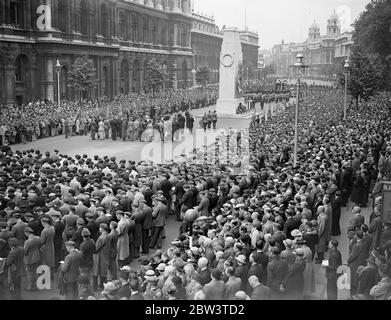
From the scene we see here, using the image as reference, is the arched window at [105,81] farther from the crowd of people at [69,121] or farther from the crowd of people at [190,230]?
the crowd of people at [190,230]

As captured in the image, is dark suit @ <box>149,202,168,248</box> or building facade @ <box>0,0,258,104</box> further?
building facade @ <box>0,0,258,104</box>

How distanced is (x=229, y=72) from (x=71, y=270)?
34681 mm

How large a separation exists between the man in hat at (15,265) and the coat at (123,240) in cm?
212

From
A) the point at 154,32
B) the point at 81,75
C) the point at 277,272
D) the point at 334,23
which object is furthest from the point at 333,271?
the point at 154,32

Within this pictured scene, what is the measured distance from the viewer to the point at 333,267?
996 cm

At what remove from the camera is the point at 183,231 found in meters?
13.2

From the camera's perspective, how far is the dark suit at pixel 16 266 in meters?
9.89

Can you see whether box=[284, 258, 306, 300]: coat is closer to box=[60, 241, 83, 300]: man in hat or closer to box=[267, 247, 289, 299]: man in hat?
box=[267, 247, 289, 299]: man in hat

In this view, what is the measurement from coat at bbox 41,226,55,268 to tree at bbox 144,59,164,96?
1973 inches

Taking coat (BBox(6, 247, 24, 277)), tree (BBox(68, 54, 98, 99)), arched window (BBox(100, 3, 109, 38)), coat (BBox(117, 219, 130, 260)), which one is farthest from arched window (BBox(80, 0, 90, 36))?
coat (BBox(6, 247, 24, 277))

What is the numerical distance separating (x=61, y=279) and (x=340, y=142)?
53.7 ft

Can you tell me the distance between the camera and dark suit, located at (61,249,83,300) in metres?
9.70

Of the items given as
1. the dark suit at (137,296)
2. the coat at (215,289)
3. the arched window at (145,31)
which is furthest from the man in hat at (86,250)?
the arched window at (145,31)
